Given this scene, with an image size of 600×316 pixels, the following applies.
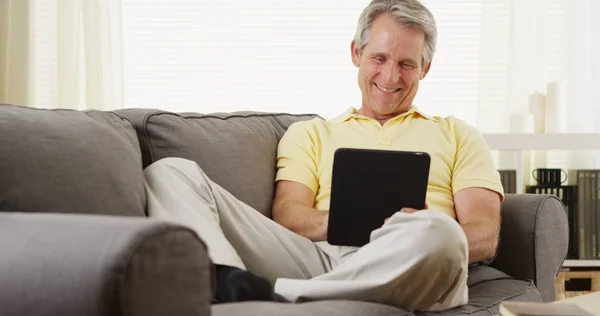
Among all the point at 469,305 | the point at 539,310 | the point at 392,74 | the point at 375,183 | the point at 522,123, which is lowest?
the point at 469,305

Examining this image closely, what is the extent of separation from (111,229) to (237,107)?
9.34 ft

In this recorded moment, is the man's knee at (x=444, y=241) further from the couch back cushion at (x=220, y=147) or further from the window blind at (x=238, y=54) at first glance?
the window blind at (x=238, y=54)

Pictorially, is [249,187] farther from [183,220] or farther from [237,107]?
[237,107]

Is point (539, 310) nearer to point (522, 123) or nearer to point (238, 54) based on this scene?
point (522, 123)

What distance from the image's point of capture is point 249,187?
2053 mm

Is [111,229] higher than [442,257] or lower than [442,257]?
higher

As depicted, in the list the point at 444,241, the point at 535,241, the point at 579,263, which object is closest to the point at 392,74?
the point at 535,241

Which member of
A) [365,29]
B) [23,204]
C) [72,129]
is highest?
[365,29]

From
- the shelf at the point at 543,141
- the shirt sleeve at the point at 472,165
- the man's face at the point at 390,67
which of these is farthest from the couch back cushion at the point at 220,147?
the shelf at the point at 543,141

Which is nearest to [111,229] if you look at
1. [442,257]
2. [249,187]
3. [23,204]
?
[23,204]

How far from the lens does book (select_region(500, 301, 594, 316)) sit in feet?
3.67

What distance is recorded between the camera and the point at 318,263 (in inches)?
73.1

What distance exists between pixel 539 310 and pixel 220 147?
43.0 inches

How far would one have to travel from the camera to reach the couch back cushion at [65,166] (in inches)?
57.1
